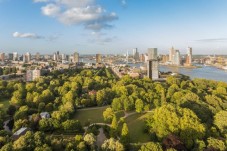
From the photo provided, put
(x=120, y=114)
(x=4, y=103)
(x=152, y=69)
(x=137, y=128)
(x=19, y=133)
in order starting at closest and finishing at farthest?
(x=19, y=133) < (x=137, y=128) < (x=120, y=114) < (x=4, y=103) < (x=152, y=69)

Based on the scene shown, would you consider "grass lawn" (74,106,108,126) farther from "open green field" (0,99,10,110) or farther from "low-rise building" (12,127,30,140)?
"open green field" (0,99,10,110)

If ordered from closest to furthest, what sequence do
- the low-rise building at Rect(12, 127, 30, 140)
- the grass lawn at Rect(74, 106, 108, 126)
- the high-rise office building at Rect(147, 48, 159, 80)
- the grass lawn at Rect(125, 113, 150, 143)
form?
the low-rise building at Rect(12, 127, 30, 140), the grass lawn at Rect(125, 113, 150, 143), the grass lawn at Rect(74, 106, 108, 126), the high-rise office building at Rect(147, 48, 159, 80)

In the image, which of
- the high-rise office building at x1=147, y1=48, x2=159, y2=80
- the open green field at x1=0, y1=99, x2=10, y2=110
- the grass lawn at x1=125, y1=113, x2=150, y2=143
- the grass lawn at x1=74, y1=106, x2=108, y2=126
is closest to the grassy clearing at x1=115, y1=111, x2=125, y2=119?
the grass lawn at x1=125, y1=113, x2=150, y2=143

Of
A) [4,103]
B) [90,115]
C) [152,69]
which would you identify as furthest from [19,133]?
[152,69]

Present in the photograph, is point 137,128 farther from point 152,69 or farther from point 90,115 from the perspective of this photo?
point 152,69

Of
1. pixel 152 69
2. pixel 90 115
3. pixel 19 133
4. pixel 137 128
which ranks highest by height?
pixel 152 69

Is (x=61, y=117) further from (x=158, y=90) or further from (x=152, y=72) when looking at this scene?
(x=152, y=72)
